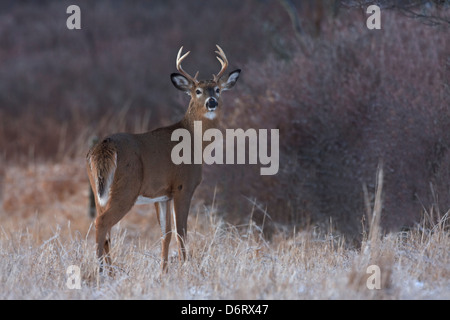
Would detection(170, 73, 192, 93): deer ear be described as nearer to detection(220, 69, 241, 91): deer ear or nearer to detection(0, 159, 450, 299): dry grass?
detection(220, 69, 241, 91): deer ear

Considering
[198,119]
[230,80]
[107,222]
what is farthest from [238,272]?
[230,80]

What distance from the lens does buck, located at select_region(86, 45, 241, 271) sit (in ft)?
23.1

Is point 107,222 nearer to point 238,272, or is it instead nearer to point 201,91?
point 238,272

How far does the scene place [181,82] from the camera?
829cm

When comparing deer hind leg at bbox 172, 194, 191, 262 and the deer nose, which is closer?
deer hind leg at bbox 172, 194, 191, 262

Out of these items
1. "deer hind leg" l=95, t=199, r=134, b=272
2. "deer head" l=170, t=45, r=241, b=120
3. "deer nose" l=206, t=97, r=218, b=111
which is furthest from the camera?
"deer head" l=170, t=45, r=241, b=120

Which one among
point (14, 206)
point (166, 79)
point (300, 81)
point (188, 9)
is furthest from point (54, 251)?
point (188, 9)

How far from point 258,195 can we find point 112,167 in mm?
5688

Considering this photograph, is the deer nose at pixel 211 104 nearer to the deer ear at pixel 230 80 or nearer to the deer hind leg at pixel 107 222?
the deer ear at pixel 230 80

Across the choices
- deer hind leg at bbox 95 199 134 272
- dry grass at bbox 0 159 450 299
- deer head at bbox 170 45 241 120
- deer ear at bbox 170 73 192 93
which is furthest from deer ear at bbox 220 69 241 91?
deer hind leg at bbox 95 199 134 272

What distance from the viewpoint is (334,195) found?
11992mm

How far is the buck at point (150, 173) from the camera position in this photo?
7.05 meters

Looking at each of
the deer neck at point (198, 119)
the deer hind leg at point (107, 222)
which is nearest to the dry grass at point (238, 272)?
the deer hind leg at point (107, 222)
